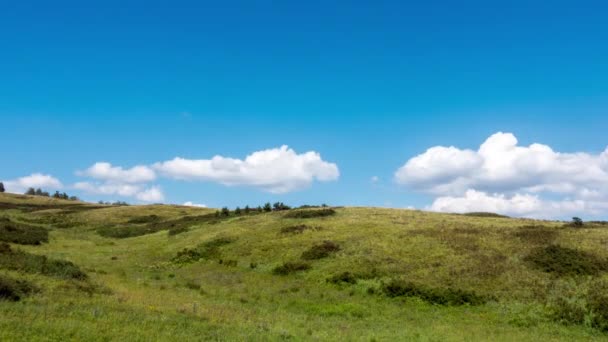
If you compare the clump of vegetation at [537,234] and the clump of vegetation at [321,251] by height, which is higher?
the clump of vegetation at [537,234]

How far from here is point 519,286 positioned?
2833 cm

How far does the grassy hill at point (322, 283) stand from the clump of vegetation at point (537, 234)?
9cm

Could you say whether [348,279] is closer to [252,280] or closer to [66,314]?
[252,280]

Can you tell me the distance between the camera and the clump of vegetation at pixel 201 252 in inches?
1683

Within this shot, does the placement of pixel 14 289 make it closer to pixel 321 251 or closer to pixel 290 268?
→ pixel 290 268

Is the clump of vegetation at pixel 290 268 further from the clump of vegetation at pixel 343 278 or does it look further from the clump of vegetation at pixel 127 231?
the clump of vegetation at pixel 127 231

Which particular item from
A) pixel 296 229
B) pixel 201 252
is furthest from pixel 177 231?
pixel 296 229

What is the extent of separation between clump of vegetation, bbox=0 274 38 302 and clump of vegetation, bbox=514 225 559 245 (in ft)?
110

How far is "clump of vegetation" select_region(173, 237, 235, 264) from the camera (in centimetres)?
4275

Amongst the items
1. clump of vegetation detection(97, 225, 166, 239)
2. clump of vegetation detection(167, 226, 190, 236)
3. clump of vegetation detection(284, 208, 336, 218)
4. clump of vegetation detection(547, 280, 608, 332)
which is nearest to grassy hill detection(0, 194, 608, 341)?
clump of vegetation detection(547, 280, 608, 332)

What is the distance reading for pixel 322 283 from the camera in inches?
1281

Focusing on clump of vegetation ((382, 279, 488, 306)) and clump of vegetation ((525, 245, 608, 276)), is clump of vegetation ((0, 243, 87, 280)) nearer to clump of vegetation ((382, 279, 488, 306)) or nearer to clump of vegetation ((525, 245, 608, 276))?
clump of vegetation ((382, 279, 488, 306))

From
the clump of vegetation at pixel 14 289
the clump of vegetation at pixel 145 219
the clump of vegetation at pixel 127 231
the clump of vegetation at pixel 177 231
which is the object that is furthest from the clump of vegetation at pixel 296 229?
the clump of vegetation at pixel 145 219

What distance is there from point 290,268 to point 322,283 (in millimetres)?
4097
